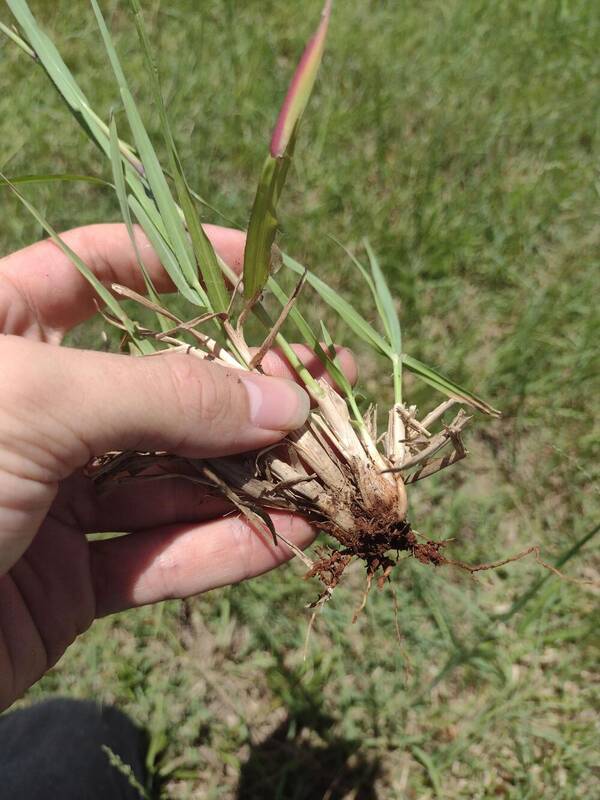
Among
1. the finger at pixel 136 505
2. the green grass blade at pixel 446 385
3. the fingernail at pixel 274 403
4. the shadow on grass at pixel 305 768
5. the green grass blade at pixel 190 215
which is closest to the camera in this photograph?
the green grass blade at pixel 190 215

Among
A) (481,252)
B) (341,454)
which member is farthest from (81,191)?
(341,454)

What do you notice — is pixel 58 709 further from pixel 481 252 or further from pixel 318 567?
pixel 481 252

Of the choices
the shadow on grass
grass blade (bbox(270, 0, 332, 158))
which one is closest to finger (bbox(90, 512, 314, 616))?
the shadow on grass

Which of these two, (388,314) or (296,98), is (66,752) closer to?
(388,314)

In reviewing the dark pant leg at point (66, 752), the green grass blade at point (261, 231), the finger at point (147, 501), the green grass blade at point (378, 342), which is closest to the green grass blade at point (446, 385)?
the green grass blade at point (378, 342)

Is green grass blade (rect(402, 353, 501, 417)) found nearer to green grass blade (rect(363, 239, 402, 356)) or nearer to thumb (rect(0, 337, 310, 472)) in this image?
green grass blade (rect(363, 239, 402, 356))

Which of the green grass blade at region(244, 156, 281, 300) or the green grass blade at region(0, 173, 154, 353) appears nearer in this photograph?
the green grass blade at region(244, 156, 281, 300)

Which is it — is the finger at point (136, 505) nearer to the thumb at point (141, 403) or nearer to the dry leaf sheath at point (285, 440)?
the dry leaf sheath at point (285, 440)
